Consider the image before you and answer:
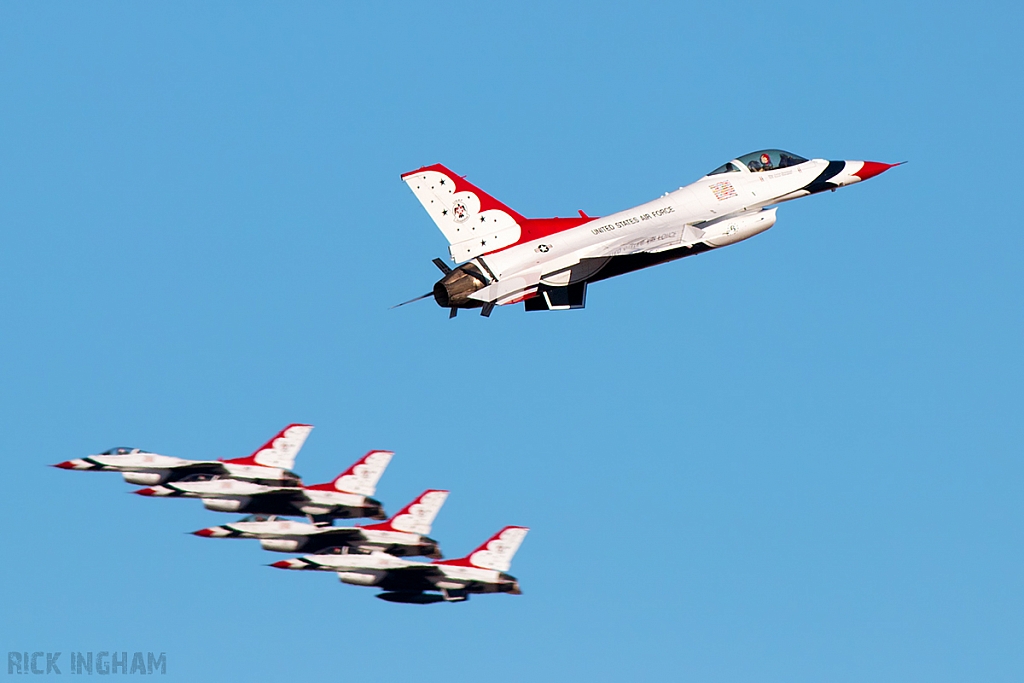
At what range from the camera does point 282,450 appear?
48094 mm

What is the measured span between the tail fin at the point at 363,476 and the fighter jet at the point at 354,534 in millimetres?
1346

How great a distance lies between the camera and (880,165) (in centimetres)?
4828

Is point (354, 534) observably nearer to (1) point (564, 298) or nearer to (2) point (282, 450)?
(2) point (282, 450)

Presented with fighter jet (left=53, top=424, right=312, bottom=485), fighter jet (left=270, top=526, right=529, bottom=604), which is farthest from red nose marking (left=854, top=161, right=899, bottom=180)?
fighter jet (left=53, top=424, right=312, bottom=485)

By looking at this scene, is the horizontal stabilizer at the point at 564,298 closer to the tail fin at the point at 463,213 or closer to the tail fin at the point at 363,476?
the tail fin at the point at 463,213

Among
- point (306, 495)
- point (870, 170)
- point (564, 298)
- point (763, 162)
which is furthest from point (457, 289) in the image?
point (870, 170)

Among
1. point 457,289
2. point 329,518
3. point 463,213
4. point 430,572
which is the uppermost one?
point 463,213

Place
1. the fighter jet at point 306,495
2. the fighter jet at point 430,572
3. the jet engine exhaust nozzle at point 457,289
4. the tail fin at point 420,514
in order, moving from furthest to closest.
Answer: the fighter jet at point 306,495 → the tail fin at point 420,514 → the fighter jet at point 430,572 → the jet engine exhaust nozzle at point 457,289

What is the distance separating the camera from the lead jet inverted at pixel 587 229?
1702 inches

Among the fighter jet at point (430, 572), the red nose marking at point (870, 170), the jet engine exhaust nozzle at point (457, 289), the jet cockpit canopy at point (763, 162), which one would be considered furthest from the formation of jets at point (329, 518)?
the red nose marking at point (870, 170)

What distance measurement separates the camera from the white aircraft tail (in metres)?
47.6

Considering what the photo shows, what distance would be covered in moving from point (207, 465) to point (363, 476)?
4.57 metres

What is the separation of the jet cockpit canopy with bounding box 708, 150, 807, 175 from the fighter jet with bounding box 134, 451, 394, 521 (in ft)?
42.6

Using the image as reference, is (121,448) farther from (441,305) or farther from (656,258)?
(656,258)
